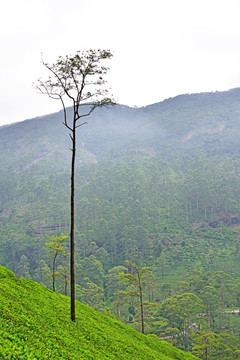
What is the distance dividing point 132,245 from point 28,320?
81.2 m

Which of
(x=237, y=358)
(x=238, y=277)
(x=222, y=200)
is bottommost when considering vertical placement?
(x=238, y=277)

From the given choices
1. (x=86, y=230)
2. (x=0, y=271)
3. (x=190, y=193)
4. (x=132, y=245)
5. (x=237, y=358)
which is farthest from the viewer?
(x=190, y=193)

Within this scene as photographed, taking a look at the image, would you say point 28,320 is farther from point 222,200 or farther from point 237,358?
point 222,200

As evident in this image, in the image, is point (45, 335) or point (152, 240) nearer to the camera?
point (45, 335)

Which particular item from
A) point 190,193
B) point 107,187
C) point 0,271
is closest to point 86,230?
point 107,187

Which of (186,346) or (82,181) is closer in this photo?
(186,346)

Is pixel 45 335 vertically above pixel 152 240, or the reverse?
pixel 45 335

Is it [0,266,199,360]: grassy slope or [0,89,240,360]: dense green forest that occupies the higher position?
[0,266,199,360]: grassy slope

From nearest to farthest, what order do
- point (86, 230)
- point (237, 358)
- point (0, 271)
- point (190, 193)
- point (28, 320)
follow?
point (28, 320)
point (0, 271)
point (237, 358)
point (86, 230)
point (190, 193)

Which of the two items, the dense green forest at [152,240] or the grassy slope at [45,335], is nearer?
the grassy slope at [45,335]

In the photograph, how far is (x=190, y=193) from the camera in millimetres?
119625

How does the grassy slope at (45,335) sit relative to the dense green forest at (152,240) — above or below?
above

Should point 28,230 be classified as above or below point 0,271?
below

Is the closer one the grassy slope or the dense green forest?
the grassy slope
